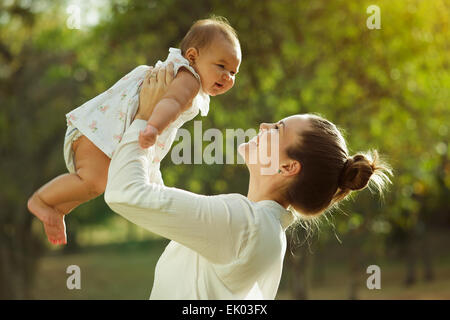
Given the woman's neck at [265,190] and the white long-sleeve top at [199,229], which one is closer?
the white long-sleeve top at [199,229]

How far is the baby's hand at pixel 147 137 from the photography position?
5.85 ft

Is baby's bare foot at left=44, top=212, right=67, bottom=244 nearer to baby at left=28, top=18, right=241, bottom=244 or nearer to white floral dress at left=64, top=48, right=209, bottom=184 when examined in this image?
baby at left=28, top=18, right=241, bottom=244

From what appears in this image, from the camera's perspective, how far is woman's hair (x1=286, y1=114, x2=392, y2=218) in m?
2.01

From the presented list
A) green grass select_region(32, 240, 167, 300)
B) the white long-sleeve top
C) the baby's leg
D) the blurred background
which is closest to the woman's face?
the white long-sleeve top

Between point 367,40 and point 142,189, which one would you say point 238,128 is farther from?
point 142,189

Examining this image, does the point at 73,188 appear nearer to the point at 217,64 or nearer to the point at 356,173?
the point at 217,64

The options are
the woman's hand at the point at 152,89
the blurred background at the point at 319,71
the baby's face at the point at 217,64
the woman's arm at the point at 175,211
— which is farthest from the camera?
the blurred background at the point at 319,71

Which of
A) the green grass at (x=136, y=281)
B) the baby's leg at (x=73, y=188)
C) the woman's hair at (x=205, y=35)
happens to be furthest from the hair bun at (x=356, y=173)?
the green grass at (x=136, y=281)

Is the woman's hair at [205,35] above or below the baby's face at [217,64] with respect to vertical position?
above

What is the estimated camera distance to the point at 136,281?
55.3 ft

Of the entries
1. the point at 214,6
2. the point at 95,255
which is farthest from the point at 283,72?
the point at 95,255

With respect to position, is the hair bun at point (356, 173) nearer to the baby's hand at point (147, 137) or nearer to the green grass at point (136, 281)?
the baby's hand at point (147, 137)

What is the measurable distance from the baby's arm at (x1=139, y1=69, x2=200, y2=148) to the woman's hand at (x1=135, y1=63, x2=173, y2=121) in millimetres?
27

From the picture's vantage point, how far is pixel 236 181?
27.1 feet
